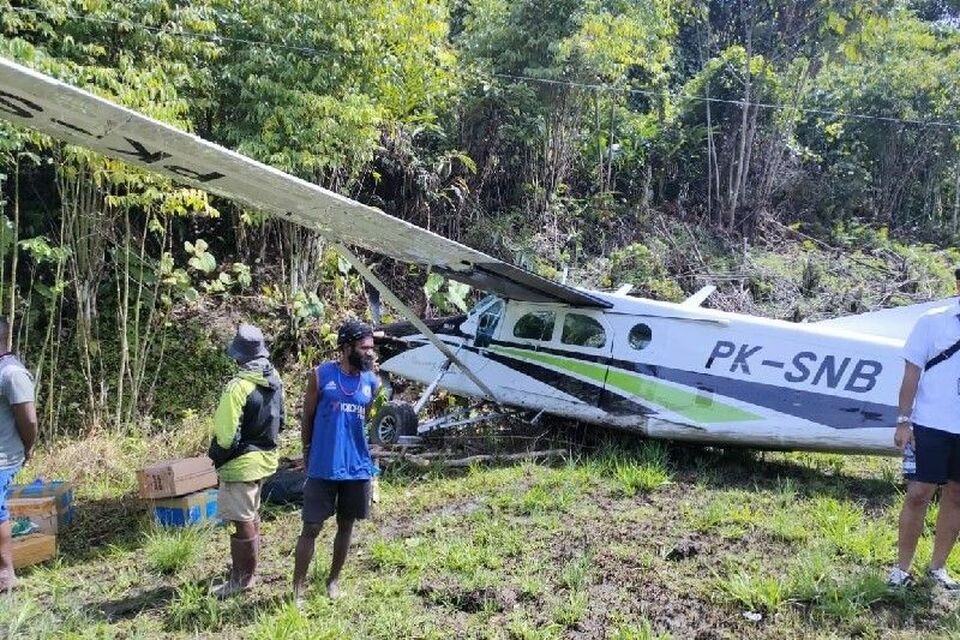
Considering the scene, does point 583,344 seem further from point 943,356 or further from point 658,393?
point 943,356

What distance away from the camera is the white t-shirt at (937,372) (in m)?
4.10

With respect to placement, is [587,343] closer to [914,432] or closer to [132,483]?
[914,432]

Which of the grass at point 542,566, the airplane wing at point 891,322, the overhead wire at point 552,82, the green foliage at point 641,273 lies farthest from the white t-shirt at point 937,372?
the green foliage at point 641,273

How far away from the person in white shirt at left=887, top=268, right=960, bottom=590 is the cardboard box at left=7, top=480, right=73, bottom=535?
19.6 feet

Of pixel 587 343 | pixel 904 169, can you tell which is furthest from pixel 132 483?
pixel 904 169

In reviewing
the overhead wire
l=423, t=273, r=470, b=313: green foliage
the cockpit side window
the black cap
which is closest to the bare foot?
the black cap

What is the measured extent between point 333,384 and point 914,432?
3.31 m

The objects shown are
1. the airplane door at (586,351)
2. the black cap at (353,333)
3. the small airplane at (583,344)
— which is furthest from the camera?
the airplane door at (586,351)

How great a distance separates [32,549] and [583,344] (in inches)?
210

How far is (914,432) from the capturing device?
13.9 feet

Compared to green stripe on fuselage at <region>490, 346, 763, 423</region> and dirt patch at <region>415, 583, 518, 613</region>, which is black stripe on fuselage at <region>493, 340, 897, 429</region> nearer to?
green stripe on fuselage at <region>490, 346, 763, 423</region>

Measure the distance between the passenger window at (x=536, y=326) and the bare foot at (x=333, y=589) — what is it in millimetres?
4457

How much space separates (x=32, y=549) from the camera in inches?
213

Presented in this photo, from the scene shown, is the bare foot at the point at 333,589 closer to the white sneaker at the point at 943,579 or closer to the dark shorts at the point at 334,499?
the dark shorts at the point at 334,499
